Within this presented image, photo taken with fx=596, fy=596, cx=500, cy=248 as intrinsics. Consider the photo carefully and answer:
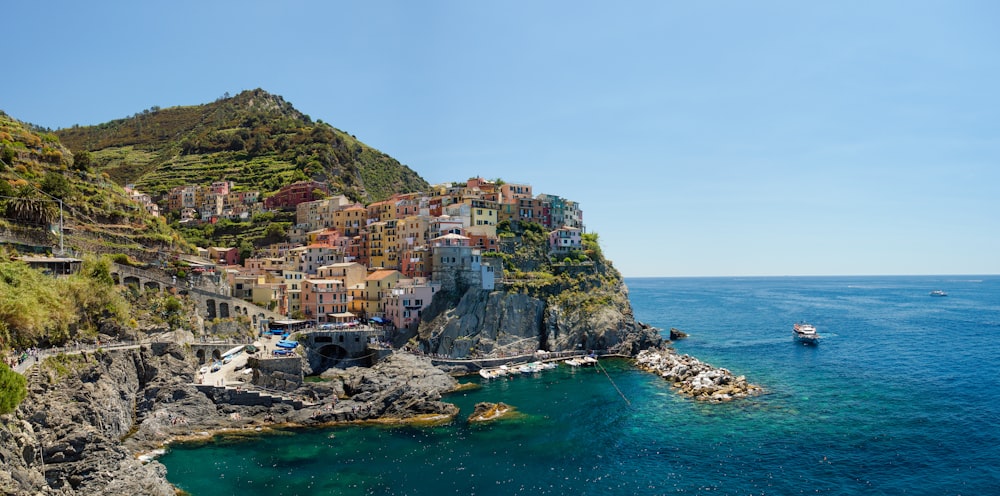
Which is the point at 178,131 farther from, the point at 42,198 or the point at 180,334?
the point at 180,334

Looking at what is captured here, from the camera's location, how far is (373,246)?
92.9 metres

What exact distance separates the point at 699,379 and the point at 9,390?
54267 mm

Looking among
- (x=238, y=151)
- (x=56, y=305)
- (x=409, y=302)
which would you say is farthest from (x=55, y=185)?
(x=238, y=151)

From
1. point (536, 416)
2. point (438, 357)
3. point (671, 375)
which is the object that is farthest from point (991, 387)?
point (438, 357)

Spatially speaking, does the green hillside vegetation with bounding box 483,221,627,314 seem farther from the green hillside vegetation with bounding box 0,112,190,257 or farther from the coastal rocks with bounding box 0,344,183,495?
the coastal rocks with bounding box 0,344,183,495

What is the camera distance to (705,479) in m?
37.1

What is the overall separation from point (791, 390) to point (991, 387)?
19618 millimetres

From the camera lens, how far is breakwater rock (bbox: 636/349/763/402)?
56.8 metres

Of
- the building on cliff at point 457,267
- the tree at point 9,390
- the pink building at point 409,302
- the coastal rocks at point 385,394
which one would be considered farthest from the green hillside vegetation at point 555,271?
the tree at point 9,390

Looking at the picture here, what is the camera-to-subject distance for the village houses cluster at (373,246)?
77.8 meters

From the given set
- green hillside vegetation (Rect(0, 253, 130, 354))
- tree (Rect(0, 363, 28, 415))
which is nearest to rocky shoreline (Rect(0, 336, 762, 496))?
tree (Rect(0, 363, 28, 415))

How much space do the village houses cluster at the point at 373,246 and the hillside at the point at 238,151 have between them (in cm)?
1268

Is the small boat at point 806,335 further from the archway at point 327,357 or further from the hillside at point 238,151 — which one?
the hillside at point 238,151

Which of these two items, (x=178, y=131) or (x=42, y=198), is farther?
(x=178, y=131)
